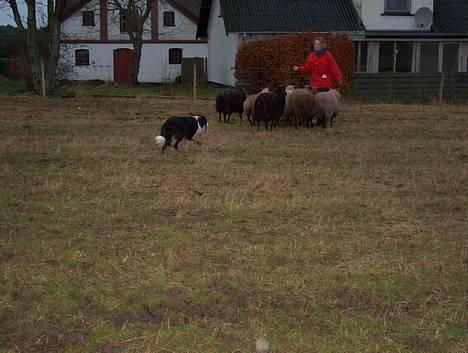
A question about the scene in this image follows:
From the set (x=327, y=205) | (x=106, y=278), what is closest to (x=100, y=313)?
(x=106, y=278)

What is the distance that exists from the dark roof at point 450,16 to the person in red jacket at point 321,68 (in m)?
17.4

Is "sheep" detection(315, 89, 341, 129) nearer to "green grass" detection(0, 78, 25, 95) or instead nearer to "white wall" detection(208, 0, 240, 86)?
"white wall" detection(208, 0, 240, 86)

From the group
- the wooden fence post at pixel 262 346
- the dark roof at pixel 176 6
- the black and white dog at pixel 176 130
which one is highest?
the dark roof at pixel 176 6

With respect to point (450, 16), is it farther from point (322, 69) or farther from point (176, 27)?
point (176, 27)

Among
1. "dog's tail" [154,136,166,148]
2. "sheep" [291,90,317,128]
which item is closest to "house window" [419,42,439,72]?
"sheep" [291,90,317,128]

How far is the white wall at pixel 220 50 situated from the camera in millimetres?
29750

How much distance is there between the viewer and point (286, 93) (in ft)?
46.6

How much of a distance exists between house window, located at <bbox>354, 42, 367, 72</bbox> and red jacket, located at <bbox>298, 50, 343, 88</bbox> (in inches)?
637

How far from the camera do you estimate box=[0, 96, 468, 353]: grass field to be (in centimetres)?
409

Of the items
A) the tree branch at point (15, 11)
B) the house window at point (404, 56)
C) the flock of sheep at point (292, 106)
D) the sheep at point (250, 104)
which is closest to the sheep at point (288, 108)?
the flock of sheep at point (292, 106)

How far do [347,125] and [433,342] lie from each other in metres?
11.4

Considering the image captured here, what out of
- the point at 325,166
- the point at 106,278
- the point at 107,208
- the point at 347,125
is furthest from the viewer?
the point at 347,125

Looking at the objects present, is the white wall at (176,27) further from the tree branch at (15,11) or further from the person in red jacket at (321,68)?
the person in red jacket at (321,68)

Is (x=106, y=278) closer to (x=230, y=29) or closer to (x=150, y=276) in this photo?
(x=150, y=276)
